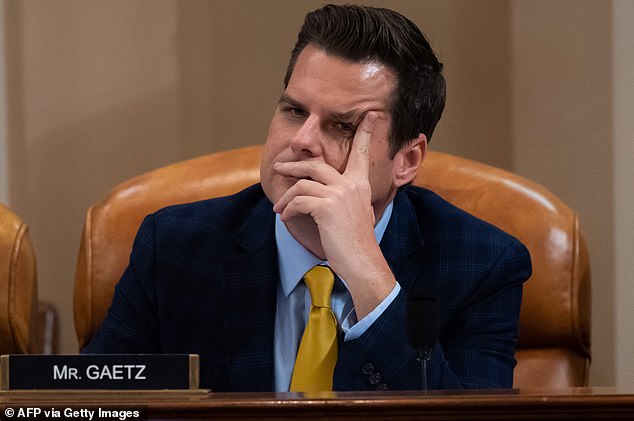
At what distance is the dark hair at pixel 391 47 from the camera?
189cm

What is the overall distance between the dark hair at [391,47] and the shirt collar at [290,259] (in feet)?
0.82

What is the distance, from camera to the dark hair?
1892mm

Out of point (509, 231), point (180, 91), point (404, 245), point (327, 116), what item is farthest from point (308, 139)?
point (180, 91)

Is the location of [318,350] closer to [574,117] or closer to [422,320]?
[422,320]

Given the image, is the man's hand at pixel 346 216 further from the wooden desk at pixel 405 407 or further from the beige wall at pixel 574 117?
the beige wall at pixel 574 117

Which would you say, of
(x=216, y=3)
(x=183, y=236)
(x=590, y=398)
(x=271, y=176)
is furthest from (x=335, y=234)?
(x=216, y=3)

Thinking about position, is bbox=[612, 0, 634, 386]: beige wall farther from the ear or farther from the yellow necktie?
the yellow necktie

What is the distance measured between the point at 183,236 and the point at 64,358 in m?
0.74

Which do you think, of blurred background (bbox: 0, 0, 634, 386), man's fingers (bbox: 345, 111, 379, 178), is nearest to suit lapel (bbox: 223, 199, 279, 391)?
man's fingers (bbox: 345, 111, 379, 178)

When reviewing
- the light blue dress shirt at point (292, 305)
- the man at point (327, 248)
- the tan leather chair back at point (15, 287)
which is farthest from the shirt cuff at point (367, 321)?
the tan leather chair back at point (15, 287)

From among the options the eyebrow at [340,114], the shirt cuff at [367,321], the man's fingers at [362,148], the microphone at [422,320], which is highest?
the eyebrow at [340,114]

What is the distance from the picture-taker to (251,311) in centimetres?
184

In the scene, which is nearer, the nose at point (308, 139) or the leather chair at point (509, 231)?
the nose at point (308, 139)

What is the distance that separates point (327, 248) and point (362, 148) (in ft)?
0.68
